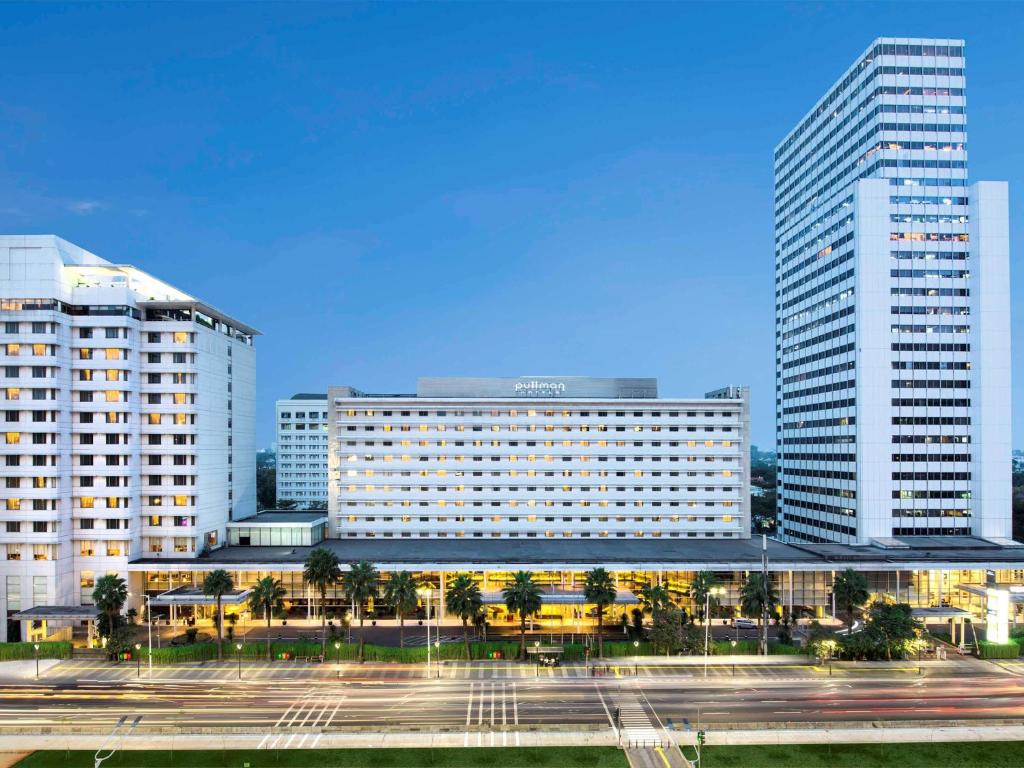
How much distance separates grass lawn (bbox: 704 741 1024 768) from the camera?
5597 centimetres

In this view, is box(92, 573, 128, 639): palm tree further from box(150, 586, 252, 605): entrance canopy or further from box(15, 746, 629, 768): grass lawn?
box(15, 746, 629, 768): grass lawn

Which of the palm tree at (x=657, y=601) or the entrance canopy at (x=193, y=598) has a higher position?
the palm tree at (x=657, y=601)

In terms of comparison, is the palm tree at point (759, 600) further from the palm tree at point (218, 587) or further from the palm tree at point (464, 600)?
the palm tree at point (218, 587)

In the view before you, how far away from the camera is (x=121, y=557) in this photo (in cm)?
9975

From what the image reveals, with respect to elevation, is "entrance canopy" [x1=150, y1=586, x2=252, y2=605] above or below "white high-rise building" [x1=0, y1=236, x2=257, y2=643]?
below

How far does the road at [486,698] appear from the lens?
6419 centimetres

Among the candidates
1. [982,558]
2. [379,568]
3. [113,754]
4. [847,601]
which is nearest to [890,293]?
[982,558]

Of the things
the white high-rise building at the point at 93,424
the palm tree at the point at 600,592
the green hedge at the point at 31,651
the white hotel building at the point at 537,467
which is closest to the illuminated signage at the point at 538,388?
the white hotel building at the point at 537,467

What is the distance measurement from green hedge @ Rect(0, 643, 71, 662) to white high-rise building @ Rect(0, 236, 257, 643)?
11398mm

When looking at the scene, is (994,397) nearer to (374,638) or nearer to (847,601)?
(847,601)

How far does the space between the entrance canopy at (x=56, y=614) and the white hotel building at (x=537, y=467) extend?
40.6m

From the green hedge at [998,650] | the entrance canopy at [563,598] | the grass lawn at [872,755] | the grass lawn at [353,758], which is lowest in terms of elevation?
the green hedge at [998,650]

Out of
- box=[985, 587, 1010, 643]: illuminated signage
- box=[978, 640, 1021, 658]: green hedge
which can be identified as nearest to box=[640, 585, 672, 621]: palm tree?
box=[978, 640, 1021, 658]: green hedge

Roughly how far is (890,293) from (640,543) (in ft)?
206
